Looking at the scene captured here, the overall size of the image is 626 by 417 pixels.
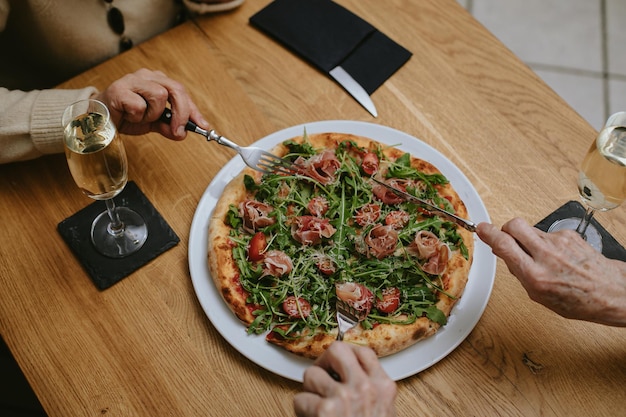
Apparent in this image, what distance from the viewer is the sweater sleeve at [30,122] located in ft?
5.54

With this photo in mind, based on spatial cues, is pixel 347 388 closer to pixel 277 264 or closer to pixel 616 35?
pixel 277 264

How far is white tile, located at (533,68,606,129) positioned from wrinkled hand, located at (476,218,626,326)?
2.49 meters

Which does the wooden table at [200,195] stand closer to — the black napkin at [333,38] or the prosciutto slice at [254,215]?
the black napkin at [333,38]

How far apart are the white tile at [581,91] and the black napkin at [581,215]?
209 centimetres

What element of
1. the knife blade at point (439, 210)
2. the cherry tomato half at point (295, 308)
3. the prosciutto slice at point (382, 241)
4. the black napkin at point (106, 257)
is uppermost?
the knife blade at point (439, 210)

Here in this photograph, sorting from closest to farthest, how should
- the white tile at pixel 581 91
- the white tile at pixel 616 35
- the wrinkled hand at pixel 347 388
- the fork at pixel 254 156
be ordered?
the wrinkled hand at pixel 347 388 < the fork at pixel 254 156 < the white tile at pixel 581 91 < the white tile at pixel 616 35

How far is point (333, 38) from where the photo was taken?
2061 millimetres

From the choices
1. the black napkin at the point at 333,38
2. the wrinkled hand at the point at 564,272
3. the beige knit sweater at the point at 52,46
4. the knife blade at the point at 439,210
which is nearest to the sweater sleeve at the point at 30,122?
the beige knit sweater at the point at 52,46

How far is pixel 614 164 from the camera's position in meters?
1.44

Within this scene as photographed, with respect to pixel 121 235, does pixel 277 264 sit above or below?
above

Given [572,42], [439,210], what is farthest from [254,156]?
[572,42]

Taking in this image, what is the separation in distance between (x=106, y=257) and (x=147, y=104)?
1.49 feet

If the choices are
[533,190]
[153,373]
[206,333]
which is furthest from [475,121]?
[153,373]

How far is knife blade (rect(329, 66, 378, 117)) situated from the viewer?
1954mm
